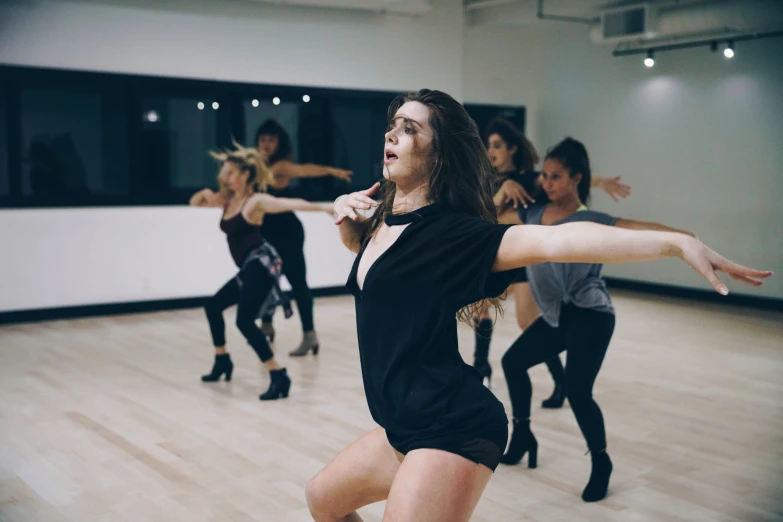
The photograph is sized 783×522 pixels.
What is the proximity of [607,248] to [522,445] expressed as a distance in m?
2.29

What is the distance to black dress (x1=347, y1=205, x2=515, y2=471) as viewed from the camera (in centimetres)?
173

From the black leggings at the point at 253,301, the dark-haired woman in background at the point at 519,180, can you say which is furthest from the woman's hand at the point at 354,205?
the black leggings at the point at 253,301

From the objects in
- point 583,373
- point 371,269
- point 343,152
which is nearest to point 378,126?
point 343,152

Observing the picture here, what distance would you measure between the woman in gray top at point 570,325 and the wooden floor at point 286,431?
16cm

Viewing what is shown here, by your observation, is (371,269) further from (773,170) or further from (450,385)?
(773,170)

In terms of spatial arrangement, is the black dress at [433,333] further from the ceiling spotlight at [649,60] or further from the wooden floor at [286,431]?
the ceiling spotlight at [649,60]

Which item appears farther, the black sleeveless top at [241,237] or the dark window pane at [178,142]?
the dark window pane at [178,142]

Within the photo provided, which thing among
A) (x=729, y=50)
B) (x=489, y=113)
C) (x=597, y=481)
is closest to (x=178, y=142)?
(x=489, y=113)

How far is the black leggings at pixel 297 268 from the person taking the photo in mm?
5816

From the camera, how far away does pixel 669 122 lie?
9.02m

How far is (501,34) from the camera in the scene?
393 inches

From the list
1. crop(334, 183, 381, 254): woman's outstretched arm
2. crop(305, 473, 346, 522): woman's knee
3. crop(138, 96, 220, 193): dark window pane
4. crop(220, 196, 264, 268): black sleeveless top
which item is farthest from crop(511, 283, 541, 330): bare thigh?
crop(138, 96, 220, 193): dark window pane

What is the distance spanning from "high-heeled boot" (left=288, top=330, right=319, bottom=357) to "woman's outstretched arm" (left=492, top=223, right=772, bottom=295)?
432 cm

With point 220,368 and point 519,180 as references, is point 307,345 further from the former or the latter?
point 519,180
